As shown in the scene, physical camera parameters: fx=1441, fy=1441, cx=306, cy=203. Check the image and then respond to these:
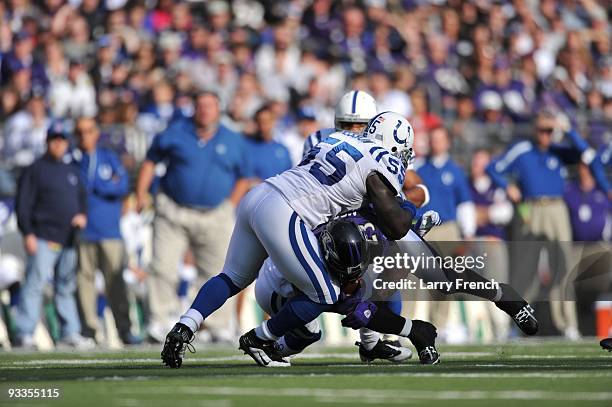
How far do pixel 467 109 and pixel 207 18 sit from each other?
4.16 meters

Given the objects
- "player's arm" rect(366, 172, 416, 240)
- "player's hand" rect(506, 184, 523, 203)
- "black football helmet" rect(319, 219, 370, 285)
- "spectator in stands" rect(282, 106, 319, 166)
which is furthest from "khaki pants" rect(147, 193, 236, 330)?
"player's arm" rect(366, 172, 416, 240)

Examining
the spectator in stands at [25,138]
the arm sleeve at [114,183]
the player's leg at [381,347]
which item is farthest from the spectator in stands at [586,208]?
the player's leg at [381,347]

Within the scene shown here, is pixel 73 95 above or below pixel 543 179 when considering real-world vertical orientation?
above

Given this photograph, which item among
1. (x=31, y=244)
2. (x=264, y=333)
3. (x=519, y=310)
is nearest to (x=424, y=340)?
(x=519, y=310)

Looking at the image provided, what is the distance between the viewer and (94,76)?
60.0 ft

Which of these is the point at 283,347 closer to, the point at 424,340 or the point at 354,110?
the point at 424,340

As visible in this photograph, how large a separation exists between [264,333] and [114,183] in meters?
5.72

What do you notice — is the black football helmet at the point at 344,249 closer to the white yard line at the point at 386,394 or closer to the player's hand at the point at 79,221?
the white yard line at the point at 386,394

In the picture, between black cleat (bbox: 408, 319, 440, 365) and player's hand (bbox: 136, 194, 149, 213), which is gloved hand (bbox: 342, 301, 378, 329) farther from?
player's hand (bbox: 136, 194, 149, 213)

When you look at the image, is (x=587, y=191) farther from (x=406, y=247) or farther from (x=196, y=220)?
(x=406, y=247)

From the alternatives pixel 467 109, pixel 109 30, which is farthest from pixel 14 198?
pixel 467 109

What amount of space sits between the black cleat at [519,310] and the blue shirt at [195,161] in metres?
5.24

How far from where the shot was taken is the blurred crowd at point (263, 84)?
14.8 m

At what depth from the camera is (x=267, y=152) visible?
1517 cm
